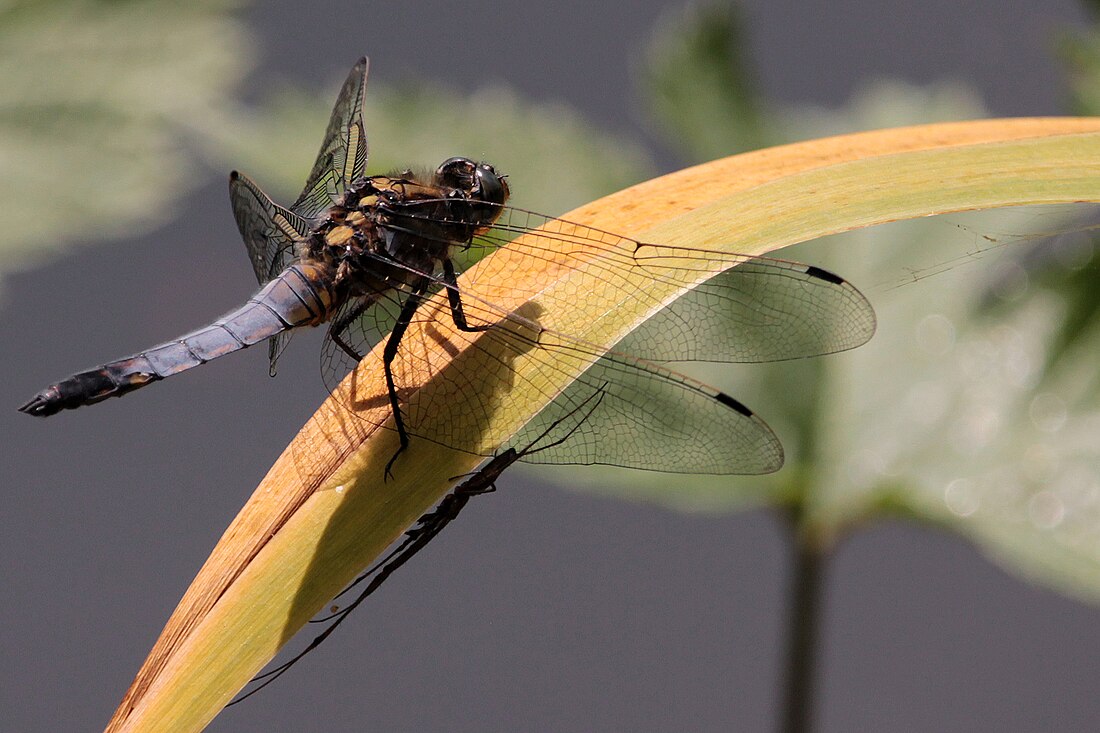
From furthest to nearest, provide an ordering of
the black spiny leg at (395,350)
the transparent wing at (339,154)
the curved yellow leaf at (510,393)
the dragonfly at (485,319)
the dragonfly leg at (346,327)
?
the transparent wing at (339,154)
the dragonfly leg at (346,327)
the dragonfly at (485,319)
the black spiny leg at (395,350)
the curved yellow leaf at (510,393)

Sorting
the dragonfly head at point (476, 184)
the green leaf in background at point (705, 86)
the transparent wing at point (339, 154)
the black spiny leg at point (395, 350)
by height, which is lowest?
the black spiny leg at point (395, 350)

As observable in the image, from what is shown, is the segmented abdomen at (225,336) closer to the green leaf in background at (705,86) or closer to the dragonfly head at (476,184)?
the dragonfly head at (476,184)

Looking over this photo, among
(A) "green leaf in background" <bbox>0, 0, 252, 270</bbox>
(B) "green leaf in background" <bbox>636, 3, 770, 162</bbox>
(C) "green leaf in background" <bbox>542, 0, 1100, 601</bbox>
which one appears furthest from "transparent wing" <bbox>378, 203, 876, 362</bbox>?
(A) "green leaf in background" <bbox>0, 0, 252, 270</bbox>

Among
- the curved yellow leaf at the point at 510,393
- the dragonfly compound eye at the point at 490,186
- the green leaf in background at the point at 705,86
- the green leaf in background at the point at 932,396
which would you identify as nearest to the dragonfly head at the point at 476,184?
the dragonfly compound eye at the point at 490,186

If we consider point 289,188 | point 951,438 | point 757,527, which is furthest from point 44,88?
point 757,527

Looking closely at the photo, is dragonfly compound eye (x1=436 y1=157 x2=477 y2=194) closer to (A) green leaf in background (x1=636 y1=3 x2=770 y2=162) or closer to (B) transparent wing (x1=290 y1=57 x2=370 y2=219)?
(B) transparent wing (x1=290 y1=57 x2=370 y2=219)

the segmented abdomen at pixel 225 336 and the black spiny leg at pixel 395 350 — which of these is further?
the segmented abdomen at pixel 225 336
